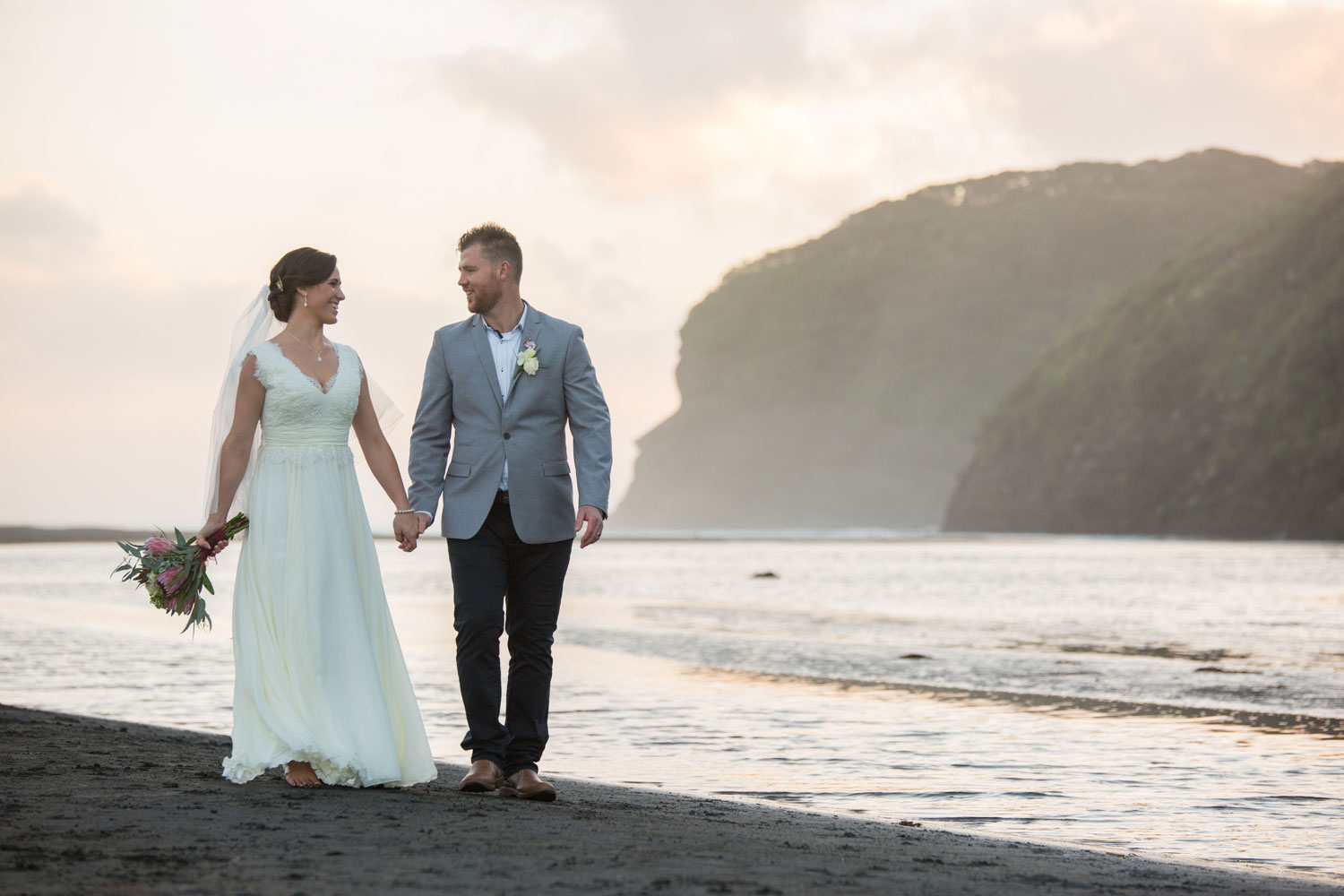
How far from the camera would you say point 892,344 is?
177 metres

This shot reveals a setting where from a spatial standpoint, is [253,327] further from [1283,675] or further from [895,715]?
[1283,675]

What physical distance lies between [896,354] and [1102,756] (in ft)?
553

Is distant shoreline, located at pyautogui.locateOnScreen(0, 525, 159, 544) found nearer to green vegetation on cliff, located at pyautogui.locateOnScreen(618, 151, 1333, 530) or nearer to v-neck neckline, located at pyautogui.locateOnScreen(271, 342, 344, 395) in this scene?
v-neck neckline, located at pyautogui.locateOnScreen(271, 342, 344, 395)

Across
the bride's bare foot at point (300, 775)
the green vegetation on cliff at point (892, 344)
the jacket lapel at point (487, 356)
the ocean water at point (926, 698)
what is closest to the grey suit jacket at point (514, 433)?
the jacket lapel at point (487, 356)

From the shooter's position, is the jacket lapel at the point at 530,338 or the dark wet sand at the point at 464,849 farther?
the jacket lapel at the point at 530,338

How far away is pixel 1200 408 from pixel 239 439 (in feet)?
297

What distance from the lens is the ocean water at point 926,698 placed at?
22.4ft

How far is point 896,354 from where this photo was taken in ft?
573

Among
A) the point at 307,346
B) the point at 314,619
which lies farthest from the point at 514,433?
the point at 314,619

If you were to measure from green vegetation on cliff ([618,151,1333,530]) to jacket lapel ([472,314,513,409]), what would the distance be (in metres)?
160

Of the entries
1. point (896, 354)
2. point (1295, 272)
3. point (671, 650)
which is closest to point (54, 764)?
point (671, 650)

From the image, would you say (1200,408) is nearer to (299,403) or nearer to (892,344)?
(892,344)

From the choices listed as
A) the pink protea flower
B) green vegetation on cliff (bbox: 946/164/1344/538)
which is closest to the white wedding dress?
the pink protea flower

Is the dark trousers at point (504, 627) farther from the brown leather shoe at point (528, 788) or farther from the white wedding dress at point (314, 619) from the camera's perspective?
the white wedding dress at point (314, 619)
